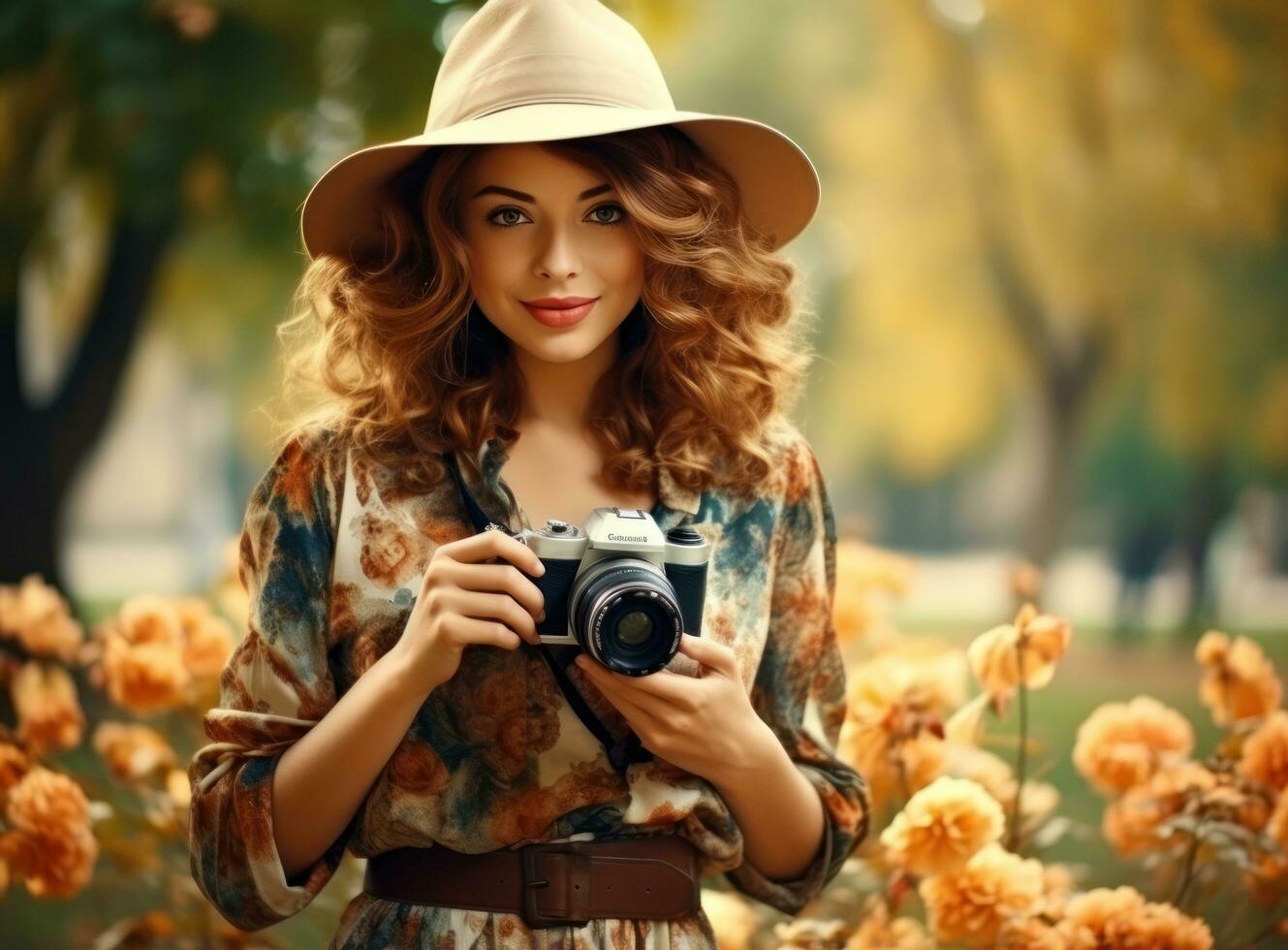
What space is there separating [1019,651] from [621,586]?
792mm

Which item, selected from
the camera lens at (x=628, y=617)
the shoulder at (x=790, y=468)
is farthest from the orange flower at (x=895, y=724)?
the camera lens at (x=628, y=617)

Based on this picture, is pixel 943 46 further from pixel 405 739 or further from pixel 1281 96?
pixel 405 739

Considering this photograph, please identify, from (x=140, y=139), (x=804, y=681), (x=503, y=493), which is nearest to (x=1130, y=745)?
(x=804, y=681)

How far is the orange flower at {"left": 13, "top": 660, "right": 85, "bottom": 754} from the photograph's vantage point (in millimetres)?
1914


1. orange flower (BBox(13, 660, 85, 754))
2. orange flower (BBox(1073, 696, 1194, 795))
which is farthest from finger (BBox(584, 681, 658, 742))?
orange flower (BBox(13, 660, 85, 754))

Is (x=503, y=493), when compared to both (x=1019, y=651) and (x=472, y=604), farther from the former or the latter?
(x=1019, y=651)

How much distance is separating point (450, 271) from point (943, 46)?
1259 mm

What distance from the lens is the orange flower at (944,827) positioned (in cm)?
151

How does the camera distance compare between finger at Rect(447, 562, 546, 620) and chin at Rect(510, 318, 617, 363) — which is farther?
chin at Rect(510, 318, 617, 363)

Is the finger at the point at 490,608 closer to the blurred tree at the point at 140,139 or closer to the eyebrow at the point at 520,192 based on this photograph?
the eyebrow at the point at 520,192

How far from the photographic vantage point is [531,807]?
3.59 ft

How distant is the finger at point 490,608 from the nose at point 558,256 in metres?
0.27

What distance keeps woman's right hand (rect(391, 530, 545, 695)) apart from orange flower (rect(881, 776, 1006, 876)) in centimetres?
66

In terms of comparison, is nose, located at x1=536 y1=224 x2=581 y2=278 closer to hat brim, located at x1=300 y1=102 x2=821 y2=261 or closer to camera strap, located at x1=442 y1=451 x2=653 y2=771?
hat brim, located at x1=300 y1=102 x2=821 y2=261
